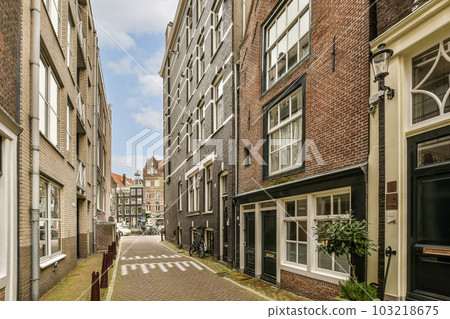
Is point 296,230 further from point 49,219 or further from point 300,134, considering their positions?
point 49,219

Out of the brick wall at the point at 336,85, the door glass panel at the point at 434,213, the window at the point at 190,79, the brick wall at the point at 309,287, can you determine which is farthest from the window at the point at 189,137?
the door glass panel at the point at 434,213

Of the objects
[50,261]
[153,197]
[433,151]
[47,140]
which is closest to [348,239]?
[433,151]

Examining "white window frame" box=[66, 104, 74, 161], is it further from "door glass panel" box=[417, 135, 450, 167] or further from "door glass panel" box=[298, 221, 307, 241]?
"door glass panel" box=[417, 135, 450, 167]

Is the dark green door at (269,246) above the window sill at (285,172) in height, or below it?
below

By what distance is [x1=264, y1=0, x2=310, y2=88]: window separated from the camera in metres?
8.52

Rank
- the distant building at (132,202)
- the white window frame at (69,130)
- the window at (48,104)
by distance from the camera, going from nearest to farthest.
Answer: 1. the window at (48,104)
2. the white window frame at (69,130)
3. the distant building at (132,202)

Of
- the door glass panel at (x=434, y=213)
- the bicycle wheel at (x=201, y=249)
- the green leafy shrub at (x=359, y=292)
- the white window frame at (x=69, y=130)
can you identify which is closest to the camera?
the door glass panel at (x=434, y=213)

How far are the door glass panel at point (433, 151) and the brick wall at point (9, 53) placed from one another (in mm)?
6653

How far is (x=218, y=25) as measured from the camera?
1566cm

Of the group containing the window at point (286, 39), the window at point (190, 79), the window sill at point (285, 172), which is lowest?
the window sill at point (285, 172)

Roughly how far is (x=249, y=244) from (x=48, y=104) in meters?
7.45

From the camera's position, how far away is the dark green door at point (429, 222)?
4.40 metres

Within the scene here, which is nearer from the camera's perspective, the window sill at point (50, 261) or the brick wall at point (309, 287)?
the brick wall at point (309, 287)

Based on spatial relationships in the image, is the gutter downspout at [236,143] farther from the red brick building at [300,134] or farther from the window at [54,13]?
the window at [54,13]
